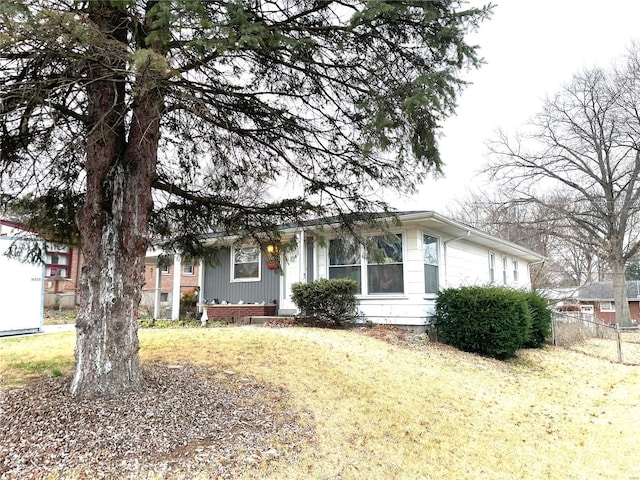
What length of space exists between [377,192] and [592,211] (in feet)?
68.7

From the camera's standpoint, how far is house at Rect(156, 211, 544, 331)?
1019cm

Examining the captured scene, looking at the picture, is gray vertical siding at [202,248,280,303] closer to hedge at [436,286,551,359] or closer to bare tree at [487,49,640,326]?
hedge at [436,286,551,359]

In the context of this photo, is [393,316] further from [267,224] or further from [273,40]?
[273,40]

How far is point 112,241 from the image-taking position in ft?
13.4

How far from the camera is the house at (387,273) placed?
10.2 meters

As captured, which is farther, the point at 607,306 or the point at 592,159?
the point at 607,306

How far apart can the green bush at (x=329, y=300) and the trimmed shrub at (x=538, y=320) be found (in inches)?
171

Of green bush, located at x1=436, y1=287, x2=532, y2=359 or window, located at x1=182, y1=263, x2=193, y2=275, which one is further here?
green bush, located at x1=436, y1=287, x2=532, y2=359

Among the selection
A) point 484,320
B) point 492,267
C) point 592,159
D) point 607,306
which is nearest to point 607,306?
point 607,306

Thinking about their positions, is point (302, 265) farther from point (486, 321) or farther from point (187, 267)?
point (486, 321)

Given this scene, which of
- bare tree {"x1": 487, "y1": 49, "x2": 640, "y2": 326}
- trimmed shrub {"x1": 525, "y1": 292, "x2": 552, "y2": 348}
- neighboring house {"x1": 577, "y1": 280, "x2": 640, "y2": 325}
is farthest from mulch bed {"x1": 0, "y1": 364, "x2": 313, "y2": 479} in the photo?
neighboring house {"x1": 577, "y1": 280, "x2": 640, "y2": 325}

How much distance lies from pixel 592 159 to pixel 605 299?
17.6m

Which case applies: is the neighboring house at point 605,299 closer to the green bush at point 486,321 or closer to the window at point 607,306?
the window at point 607,306

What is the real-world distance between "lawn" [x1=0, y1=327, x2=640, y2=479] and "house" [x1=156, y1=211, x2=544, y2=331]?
183 cm
